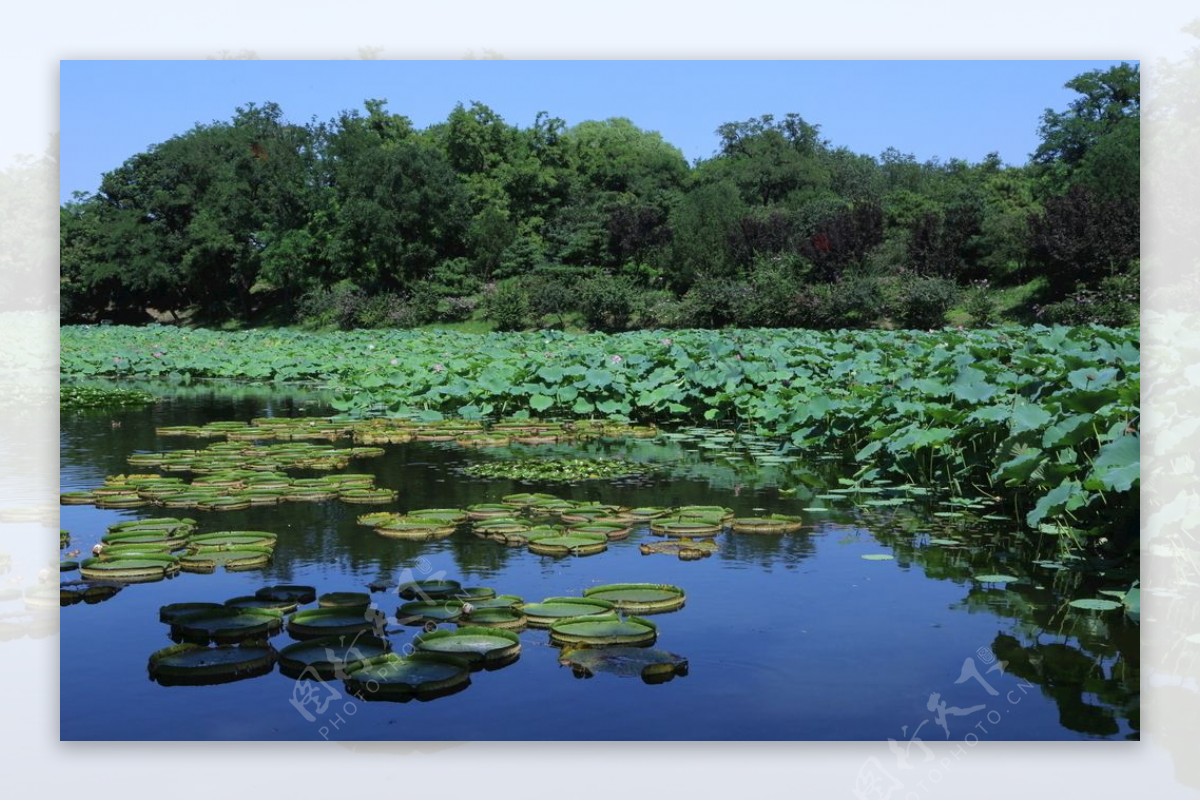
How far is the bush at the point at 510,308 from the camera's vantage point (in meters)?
23.7

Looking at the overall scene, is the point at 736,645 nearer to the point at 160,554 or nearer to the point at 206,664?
the point at 206,664

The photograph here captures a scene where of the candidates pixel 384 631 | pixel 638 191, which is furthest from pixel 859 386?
pixel 638 191

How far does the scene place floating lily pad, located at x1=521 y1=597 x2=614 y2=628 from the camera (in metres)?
3.98

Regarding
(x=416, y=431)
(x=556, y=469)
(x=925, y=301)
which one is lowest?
(x=556, y=469)

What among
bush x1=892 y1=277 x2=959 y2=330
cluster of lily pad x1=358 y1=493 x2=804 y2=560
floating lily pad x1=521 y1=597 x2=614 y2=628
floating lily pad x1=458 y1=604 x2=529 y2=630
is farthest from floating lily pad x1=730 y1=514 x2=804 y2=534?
bush x1=892 y1=277 x2=959 y2=330

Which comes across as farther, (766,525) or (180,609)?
(766,525)

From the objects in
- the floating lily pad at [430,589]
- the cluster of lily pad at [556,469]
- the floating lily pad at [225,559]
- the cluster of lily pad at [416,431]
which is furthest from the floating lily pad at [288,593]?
the cluster of lily pad at [416,431]

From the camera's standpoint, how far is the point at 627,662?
11.9 feet

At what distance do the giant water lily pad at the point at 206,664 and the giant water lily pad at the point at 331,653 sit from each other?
7 cm

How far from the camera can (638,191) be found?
28141 mm

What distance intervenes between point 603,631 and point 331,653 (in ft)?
2.73

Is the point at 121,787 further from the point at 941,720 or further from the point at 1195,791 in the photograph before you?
the point at 1195,791

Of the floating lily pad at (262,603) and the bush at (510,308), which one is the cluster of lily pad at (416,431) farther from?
the bush at (510,308)

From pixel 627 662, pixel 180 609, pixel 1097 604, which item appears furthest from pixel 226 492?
pixel 1097 604
